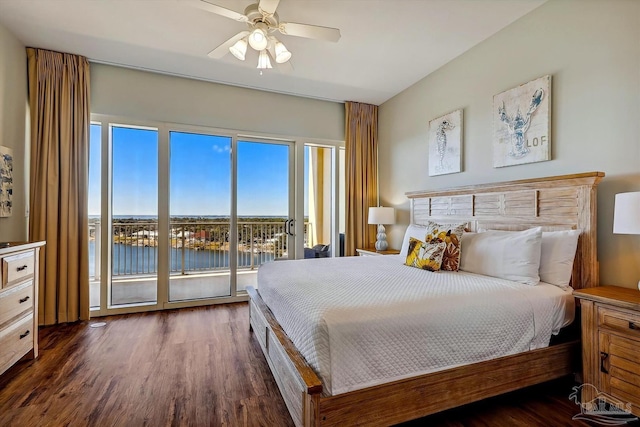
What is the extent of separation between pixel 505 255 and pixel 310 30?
7.38 ft

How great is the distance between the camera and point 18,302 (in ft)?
7.22

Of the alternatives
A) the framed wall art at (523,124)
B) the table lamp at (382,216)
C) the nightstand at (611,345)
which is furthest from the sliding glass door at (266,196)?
the nightstand at (611,345)

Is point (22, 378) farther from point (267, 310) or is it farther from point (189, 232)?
point (189, 232)

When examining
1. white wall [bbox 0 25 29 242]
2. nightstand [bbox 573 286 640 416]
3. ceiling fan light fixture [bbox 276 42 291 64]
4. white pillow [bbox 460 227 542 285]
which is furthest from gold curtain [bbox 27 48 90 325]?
nightstand [bbox 573 286 640 416]

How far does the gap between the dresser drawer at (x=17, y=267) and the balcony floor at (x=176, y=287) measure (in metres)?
1.42

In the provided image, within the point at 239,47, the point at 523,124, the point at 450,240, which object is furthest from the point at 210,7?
the point at 523,124

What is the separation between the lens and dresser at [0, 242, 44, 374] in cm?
204

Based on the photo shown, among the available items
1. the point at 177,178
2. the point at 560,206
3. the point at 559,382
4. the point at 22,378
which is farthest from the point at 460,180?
the point at 22,378

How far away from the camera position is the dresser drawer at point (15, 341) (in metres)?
2.03

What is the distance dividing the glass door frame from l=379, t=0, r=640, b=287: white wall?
7.13 feet

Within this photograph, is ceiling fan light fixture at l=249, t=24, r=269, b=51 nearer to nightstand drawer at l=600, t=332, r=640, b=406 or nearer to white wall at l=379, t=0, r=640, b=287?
white wall at l=379, t=0, r=640, b=287

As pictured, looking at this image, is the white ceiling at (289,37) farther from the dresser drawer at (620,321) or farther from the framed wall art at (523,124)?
the dresser drawer at (620,321)

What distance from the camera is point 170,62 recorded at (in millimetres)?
3354

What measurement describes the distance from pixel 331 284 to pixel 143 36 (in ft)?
9.62
